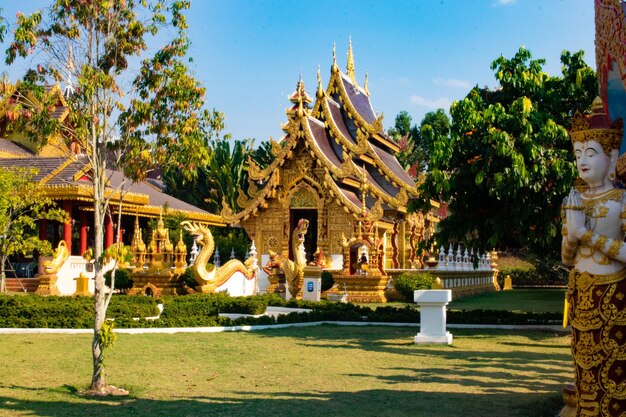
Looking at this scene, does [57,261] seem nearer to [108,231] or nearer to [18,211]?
[18,211]

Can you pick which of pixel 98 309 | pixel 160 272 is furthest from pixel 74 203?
pixel 98 309

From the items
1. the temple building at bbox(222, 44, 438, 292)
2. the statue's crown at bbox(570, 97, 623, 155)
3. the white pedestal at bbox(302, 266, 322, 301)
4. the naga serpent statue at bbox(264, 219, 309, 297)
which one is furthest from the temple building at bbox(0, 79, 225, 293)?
the statue's crown at bbox(570, 97, 623, 155)

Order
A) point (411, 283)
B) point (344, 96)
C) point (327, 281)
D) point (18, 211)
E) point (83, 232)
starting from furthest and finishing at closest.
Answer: point (344, 96) < point (83, 232) < point (327, 281) < point (18, 211) < point (411, 283)

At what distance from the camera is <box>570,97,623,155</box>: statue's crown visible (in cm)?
580

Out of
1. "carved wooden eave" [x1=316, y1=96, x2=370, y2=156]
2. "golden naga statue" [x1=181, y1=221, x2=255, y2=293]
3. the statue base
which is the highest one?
"carved wooden eave" [x1=316, y1=96, x2=370, y2=156]

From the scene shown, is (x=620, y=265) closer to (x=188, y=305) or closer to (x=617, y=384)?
(x=617, y=384)

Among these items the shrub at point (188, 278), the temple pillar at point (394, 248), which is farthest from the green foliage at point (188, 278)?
the temple pillar at point (394, 248)

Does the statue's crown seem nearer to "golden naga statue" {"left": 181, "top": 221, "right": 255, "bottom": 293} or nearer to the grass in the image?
the grass

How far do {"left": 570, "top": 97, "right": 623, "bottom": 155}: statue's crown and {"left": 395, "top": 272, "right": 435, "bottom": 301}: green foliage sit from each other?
16907mm

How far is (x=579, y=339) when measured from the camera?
5.74m

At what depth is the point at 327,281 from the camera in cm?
2452

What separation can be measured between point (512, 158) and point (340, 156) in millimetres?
18099

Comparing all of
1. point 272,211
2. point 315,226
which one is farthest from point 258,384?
point 315,226

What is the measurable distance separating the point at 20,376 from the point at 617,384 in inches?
A: 268
